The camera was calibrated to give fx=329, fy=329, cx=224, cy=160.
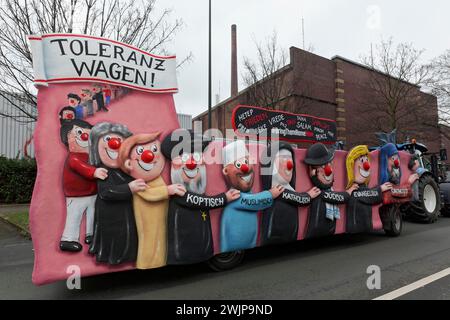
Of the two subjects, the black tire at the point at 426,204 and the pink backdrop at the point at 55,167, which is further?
the black tire at the point at 426,204

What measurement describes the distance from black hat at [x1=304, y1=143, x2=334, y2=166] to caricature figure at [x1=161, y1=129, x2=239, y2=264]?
2168 millimetres

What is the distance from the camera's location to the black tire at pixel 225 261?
5.29 metres

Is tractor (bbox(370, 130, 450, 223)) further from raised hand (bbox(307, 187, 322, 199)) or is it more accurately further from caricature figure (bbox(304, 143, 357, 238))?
raised hand (bbox(307, 187, 322, 199))

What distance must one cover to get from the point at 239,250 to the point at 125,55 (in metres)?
3.53

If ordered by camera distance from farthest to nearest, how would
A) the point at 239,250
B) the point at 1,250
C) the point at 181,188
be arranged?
1. the point at 1,250
2. the point at 239,250
3. the point at 181,188

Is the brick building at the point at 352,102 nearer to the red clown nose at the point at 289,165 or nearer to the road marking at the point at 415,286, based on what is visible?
the red clown nose at the point at 289,165

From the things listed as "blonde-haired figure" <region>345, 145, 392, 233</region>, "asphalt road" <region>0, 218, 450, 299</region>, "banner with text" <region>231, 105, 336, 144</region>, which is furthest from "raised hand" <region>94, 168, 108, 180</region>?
"blonde-haired figure" <region>345, 145, 392, 233</region>

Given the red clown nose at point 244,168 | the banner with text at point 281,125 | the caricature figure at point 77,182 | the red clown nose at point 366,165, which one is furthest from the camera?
the red clown nose at point 366,165

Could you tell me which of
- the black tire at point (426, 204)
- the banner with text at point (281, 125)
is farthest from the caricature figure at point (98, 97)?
the black tire at point (426, 204)

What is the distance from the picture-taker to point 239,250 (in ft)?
18.1

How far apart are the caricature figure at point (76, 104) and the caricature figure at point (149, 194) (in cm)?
67

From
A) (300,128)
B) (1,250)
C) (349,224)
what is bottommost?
(1,250)
